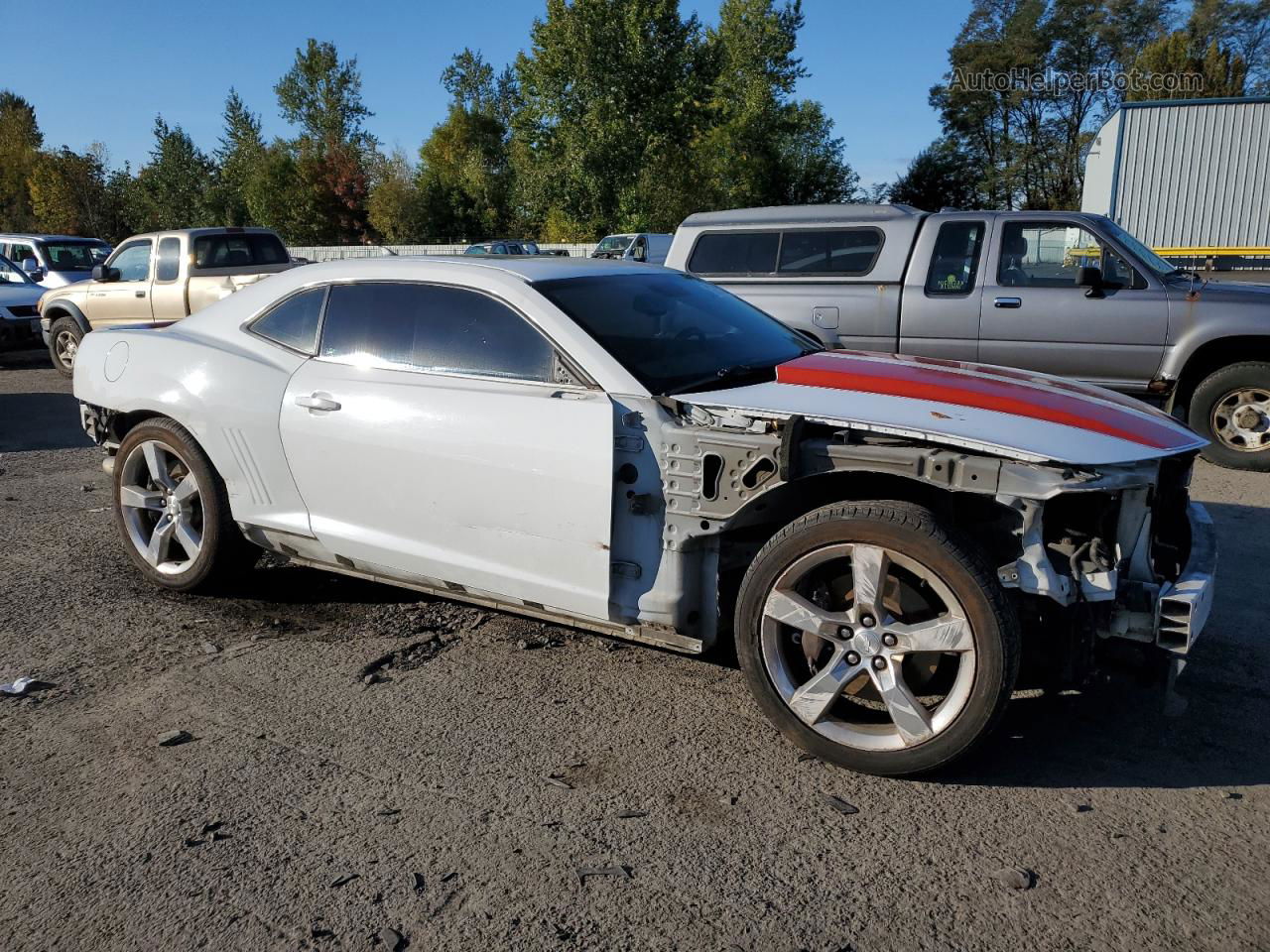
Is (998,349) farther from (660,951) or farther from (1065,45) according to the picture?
(1065,45)

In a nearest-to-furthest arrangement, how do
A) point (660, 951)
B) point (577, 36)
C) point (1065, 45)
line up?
point (660, 951)
point (577, 36)
point (1065, 45)

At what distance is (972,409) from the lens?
127 inches

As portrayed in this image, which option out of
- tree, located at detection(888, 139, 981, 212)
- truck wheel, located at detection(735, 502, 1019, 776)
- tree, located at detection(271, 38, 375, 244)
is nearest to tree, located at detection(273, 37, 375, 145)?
tree, located at detection(271, 38, 375, 244)

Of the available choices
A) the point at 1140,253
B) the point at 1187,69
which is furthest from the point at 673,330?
the point at 1187,69

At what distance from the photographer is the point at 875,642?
10.2ft

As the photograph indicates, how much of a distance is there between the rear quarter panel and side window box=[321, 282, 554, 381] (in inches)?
11.7

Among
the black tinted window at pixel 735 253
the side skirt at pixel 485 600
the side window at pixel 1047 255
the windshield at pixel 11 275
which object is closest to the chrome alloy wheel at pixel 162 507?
the side skirt at pixel 485 600

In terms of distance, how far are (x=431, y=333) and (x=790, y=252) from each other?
205 inches

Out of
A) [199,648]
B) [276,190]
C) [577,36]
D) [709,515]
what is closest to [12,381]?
[199,648]

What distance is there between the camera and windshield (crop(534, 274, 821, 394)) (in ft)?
12.3

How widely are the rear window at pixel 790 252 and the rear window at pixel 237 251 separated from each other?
720 centimetres

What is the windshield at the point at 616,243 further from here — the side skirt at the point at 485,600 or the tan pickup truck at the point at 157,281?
the side skirt at the point at 485,600

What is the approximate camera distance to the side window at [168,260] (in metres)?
12.7

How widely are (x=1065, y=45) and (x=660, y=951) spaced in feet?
184
